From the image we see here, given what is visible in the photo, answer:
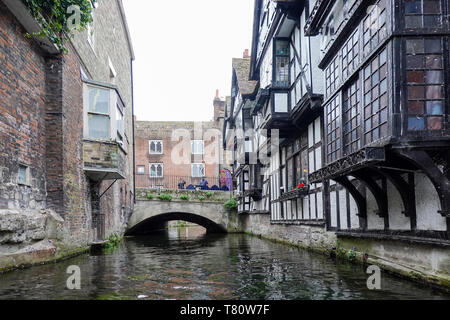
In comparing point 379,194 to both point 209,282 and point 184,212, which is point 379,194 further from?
point 184,212

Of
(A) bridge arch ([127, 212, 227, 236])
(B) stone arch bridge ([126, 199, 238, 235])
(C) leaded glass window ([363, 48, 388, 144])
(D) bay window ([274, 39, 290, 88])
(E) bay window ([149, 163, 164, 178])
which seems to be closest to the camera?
(C) leaded glass window ([363, 48, 388, 144])

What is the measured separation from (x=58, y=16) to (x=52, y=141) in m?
3.03

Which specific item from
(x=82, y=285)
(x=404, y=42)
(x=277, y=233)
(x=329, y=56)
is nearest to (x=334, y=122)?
(x=329, y=56)

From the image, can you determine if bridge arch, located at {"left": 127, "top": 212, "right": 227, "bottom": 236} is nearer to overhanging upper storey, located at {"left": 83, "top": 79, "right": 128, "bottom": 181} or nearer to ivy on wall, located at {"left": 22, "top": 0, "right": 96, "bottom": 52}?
overhanging upper storey, located at {"left": 83, "top": 79, "right": 128, "bottom": 181}

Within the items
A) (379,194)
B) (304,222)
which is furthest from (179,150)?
(379,194)

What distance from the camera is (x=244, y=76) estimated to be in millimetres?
24516

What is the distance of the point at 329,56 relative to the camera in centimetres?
997

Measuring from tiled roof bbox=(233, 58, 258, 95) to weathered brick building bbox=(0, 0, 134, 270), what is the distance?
330 inches

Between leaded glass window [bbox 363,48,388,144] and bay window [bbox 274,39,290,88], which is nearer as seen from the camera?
leaded glass window [bbox 363,48,388,144]

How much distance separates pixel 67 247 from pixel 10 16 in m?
5.61

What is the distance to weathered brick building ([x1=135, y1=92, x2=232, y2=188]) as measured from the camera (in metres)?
42.5

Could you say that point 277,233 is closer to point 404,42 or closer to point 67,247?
point 67,247

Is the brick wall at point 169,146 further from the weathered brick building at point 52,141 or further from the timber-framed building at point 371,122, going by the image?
the timber-framed building at point 371,122

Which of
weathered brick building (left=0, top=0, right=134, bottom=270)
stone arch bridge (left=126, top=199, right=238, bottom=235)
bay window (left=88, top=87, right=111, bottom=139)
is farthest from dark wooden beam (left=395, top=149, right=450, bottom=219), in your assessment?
stone arch bridge (left=126, top=199, right=238, bottom=235)
